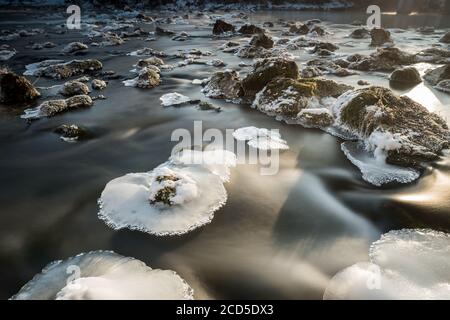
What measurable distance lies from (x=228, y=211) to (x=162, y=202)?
0.92 meters

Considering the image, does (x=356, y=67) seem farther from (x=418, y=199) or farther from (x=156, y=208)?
(x=156, y=208)

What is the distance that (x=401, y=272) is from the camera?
136 inches

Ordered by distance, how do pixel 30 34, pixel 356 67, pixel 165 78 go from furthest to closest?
pixel 30 34
pixel 356 67
pixel 165 78

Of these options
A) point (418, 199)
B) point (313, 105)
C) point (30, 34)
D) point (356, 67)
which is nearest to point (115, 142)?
point (313, 105)

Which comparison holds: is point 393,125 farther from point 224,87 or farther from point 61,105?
point 61,105

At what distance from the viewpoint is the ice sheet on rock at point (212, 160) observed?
547 centimetres

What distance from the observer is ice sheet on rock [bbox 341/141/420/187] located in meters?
5.10

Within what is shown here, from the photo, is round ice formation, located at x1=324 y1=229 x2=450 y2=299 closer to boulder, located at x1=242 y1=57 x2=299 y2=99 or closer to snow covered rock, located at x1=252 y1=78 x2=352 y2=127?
snow covered rock, located at x1=252 y1=78 x2=352 y2=127

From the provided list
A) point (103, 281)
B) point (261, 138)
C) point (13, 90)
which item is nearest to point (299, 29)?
point (261, 138)

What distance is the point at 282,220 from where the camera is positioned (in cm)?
438

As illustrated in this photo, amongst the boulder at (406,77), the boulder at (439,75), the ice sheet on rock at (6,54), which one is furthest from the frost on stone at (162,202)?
Answer: the ice sheet on rock at (6,54)

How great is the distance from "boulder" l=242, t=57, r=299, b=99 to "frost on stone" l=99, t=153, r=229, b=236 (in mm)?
4873

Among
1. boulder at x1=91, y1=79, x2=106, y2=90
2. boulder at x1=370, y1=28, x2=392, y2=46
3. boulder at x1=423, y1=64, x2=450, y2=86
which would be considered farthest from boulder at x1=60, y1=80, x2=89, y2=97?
boulder at x1=370, y1=28, x2=392, y2=46

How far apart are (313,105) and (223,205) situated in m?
4.53
